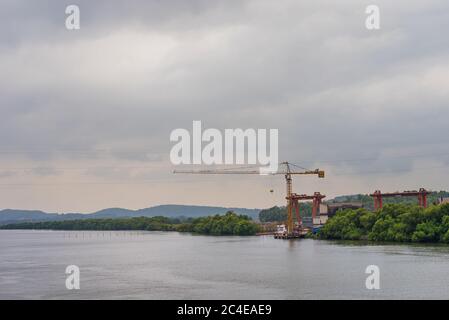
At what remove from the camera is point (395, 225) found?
39594mm

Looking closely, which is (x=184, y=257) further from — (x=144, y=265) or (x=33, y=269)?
(x=33, y=269)

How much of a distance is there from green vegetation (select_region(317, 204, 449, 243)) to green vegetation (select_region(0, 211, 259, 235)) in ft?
67.9

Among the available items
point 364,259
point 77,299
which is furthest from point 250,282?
point 364,259

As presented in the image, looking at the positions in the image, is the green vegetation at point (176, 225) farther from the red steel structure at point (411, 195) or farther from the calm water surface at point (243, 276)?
the calm water surface at point (243, 276)

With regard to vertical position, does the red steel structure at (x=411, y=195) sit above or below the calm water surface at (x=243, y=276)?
above

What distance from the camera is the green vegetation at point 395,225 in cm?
3703

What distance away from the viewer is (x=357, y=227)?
45.0m

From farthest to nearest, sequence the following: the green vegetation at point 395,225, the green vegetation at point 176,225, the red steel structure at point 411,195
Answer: the green vegetation at point 176,225, the red steel structure at point 411,195, the green vegetation at point 395,225

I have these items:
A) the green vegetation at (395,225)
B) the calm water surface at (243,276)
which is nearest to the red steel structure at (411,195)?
the green vegetation at (395,225)

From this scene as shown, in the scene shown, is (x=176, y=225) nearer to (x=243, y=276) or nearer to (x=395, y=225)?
(x=395, y=225)

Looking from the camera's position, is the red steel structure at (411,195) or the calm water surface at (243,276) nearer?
the calm water surface at (243,276)

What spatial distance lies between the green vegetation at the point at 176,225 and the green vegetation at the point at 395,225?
20.7 meters
